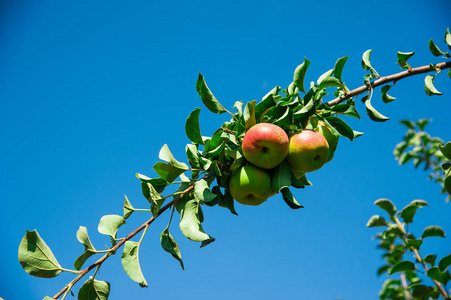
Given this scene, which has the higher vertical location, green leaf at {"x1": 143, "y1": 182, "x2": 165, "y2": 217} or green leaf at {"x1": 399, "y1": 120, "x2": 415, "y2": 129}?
green leaf at {"x1": 399, "y1": 120, "x2": 415, "y2": 129}

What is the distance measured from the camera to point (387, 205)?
427cm

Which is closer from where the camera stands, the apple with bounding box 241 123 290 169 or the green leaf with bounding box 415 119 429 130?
the apple with bounding box 241 123 290 169

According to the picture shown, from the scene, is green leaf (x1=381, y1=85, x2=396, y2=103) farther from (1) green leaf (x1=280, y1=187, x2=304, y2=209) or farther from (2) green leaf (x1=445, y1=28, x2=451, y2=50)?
(1) green leaf (x1=280, y1=187, x2=304, y2=209)

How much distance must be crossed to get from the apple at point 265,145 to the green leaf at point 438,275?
97.0 inches

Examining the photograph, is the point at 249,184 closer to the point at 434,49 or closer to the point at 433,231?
the point at 434,49

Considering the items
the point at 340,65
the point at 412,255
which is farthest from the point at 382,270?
the point at 340,65

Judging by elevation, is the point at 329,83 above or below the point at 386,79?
below

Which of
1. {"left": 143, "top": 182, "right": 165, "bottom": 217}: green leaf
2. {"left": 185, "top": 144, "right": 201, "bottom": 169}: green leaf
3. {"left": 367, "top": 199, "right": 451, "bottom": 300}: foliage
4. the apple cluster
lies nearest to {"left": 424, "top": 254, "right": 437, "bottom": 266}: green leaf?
{"left": 367, "top": 199, "right": 451, "bottom": 300}: foliage

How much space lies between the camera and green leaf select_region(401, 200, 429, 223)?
3.98 meters

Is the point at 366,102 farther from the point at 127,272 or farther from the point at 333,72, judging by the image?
the point at 127,272

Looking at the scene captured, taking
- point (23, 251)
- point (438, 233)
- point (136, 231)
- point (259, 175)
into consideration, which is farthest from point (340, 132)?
point (438, 233)

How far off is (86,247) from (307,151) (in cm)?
127

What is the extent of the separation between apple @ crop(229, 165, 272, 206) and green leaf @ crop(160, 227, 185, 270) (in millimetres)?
415

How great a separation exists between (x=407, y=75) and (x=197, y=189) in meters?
1.52
